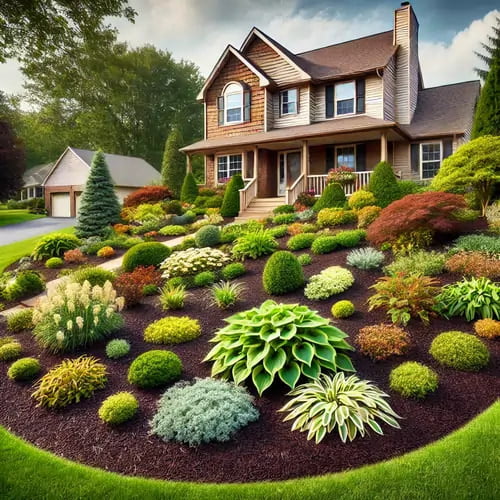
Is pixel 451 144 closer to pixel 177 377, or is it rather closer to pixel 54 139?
pixel 177 377

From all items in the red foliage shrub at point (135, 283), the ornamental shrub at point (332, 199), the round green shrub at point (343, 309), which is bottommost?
the round green shrub at point (343, 309)

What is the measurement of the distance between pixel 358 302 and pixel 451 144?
13950 mm

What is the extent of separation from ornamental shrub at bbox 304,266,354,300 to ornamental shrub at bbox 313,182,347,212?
6.38 metres

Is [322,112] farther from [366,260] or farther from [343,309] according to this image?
[343,309]

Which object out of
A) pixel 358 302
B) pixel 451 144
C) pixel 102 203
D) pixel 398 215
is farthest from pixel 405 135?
pixel 102 203

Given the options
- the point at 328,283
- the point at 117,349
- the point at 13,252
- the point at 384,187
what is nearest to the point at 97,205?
the point at 13,252

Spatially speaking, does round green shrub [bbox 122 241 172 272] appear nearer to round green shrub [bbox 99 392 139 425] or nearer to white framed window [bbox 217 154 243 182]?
round green shrub [bbox 99 392 139 425]

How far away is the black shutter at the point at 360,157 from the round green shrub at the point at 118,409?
1620cm

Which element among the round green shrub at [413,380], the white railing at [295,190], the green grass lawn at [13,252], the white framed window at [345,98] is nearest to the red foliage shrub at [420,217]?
the round green shrub at [413,380]

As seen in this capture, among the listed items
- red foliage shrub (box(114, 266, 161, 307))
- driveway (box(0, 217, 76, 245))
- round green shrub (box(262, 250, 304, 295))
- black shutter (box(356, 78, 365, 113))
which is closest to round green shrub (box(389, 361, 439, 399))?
round green shrub (box(262, 250, 304, 295))

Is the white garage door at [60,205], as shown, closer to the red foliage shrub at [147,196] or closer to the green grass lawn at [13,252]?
the red foliage shrub at [147,196]

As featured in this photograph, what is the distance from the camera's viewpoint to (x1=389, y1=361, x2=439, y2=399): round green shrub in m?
4.16

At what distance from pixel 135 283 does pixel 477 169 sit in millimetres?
9406

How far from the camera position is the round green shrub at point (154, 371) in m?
4.55
